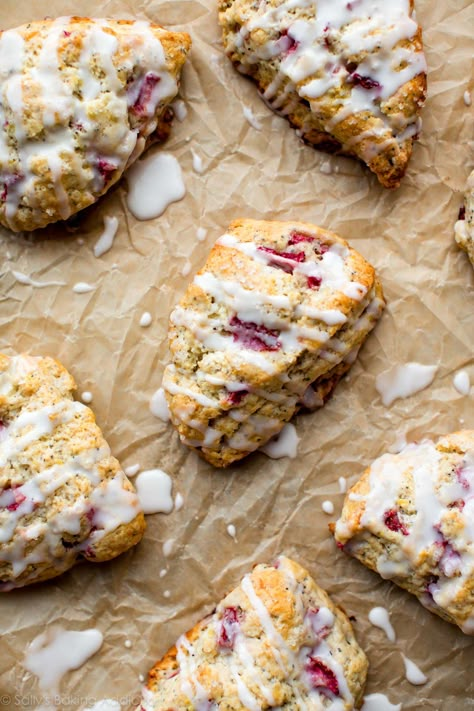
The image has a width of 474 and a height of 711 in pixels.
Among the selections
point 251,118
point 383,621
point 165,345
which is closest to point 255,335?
point 165,345

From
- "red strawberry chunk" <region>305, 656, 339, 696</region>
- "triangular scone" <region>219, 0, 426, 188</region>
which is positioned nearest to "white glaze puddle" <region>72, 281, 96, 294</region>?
"triangular scone" <region>219, 0, 426, 188</region>

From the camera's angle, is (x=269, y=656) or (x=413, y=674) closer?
(x=269, y=656)

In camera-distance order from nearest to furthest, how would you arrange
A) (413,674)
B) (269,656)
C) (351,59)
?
(269,656)
(351,59)
(413,674)

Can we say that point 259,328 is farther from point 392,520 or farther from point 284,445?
point 392,520

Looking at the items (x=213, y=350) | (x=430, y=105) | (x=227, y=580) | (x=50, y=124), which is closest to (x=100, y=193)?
(x=50, y=124)

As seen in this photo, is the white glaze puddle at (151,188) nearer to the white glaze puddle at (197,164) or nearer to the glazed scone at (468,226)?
the white glaze puddle at (197,164)

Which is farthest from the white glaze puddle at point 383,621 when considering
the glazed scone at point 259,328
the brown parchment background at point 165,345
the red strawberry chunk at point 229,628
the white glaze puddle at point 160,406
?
the white glaze puddle at point 160,406
